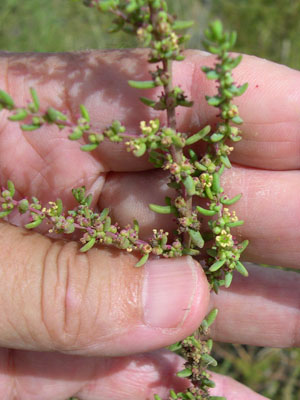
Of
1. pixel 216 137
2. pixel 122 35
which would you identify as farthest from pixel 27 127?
pixel 122 35

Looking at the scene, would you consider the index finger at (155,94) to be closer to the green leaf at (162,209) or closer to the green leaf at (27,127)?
the green leaf at (162,209)

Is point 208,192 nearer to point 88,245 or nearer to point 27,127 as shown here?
point 88,245

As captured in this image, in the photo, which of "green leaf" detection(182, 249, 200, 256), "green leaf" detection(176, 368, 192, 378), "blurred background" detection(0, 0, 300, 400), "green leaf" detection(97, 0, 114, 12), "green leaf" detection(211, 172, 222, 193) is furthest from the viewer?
"blurred background" detection(0, 0, 300, 400)

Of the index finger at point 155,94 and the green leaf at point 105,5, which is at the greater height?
the green leaf at point 105,5

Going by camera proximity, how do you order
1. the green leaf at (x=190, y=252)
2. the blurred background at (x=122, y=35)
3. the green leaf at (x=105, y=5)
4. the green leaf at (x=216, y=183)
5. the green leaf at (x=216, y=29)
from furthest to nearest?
the blurred background at (x=122, y=35) → the green leaf at (x=190, y=252) → the green leaf at (x=216, y=183) → the green leaf at (x=105, y=5) → the green leaf at (x=216, y=29)

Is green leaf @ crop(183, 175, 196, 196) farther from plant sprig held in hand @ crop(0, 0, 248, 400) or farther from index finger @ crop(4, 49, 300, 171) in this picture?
index finger @ crop(4, 49, 300, 171)

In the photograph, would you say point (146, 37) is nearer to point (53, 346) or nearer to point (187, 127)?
point (187, 127)

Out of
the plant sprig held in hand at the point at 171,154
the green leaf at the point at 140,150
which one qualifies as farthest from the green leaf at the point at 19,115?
the green leaf at the point at 140,150

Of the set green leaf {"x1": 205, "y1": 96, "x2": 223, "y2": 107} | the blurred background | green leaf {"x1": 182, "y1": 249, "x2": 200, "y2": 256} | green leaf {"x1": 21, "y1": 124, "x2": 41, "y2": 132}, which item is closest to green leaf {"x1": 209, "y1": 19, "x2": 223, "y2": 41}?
green leaf {"x1": 205, "y1": 96, "x2": 223, "y2": 107}
